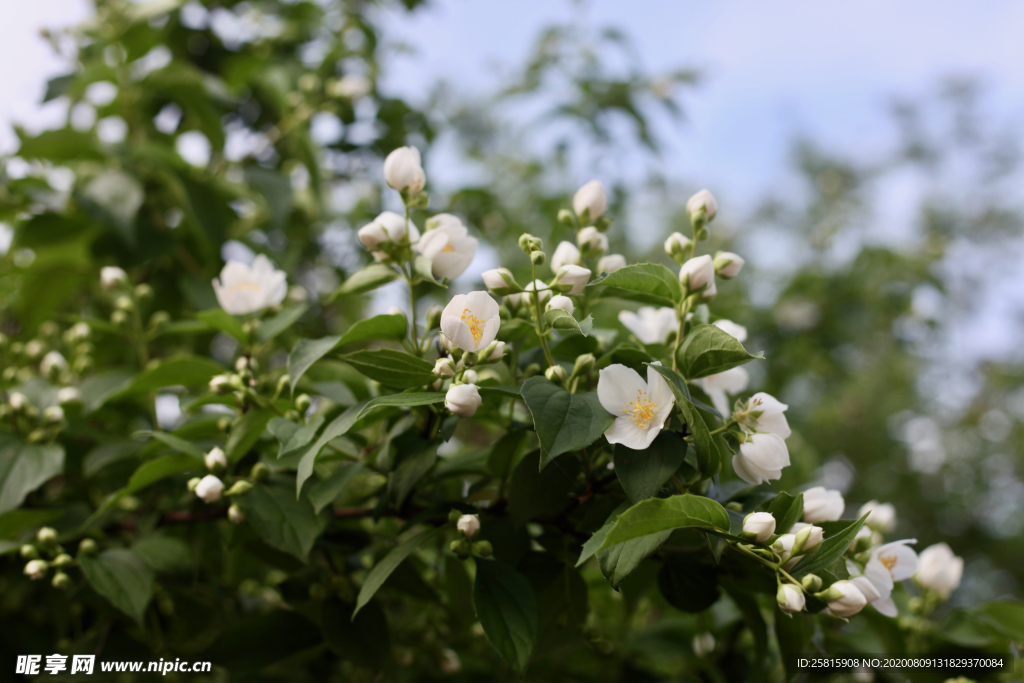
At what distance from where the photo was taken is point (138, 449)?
1267 mm

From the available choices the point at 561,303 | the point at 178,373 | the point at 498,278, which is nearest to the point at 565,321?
the point at 561,303

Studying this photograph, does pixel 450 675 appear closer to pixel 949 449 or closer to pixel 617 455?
pixel 617 455

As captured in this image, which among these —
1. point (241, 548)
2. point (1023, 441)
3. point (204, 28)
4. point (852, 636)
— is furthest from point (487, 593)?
point (1023, 441)

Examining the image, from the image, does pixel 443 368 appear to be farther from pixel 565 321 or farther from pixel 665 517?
pixel 665 517

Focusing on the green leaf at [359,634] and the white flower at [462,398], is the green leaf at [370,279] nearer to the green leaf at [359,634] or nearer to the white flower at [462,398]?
the white flower at [462,398]

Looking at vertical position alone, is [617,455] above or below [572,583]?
above

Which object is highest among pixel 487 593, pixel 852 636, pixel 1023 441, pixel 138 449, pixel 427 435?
pixel 427 435

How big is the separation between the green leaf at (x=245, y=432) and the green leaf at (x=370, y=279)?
0.24 m

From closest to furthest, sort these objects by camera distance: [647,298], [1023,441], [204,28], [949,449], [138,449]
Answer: [647,298], [138,449], [204,28], [1023,441], [949,449]

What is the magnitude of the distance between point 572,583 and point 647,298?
49 centimetres

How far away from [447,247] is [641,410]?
433 mm

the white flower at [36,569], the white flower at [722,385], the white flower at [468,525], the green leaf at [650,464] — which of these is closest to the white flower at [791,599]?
the green leaf at [650,464]

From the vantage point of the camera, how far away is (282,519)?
1017 millimetres

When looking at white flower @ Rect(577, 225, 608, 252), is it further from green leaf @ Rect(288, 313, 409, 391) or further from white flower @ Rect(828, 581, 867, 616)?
white flower @ Rect(828, 581, 867, 616)
